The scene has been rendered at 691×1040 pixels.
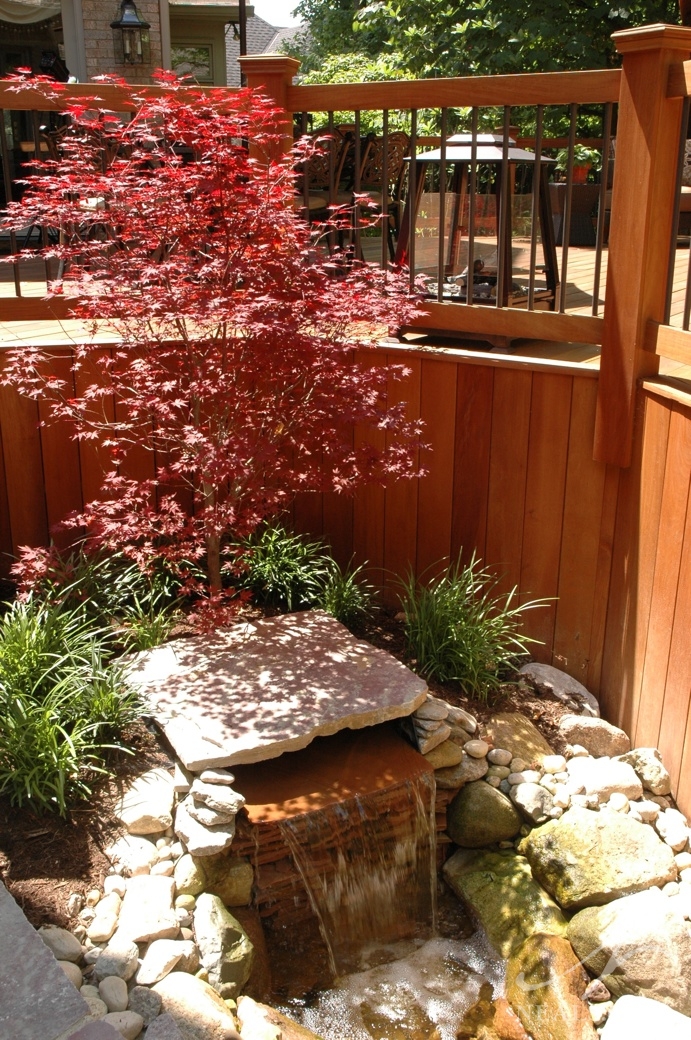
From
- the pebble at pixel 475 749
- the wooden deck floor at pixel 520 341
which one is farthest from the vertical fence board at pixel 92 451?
the pebble at pixel 475 749

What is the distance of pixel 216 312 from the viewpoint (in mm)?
3494

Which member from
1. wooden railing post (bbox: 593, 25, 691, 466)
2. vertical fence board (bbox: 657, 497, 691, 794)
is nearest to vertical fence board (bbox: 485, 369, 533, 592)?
wooden railing post (bbox: 593, 25, 691, 466)

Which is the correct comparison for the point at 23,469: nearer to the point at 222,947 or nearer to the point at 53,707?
the point at 53,707

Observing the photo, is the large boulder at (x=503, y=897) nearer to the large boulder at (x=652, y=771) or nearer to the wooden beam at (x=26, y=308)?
the large boulder at (x=652, y=771)

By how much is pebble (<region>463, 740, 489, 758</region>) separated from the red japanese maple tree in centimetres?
111

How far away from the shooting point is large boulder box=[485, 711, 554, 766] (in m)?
3.80

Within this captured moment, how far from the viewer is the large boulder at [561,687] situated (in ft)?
13.4

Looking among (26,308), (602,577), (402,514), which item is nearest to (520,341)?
(402,514)

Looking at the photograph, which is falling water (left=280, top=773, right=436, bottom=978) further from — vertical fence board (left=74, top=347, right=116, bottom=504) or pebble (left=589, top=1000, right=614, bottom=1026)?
vertical fence board (left=74, top=347, right=116, bottom=504)

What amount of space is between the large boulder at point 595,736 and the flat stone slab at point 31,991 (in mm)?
2200

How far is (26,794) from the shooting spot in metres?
3.16

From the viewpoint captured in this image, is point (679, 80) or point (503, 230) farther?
point (503, 230)

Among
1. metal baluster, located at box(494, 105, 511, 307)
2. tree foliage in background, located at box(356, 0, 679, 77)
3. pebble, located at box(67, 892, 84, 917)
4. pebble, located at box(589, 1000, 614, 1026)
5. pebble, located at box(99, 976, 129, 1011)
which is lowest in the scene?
pebble, located at box(589, 1000, 614, 1026)

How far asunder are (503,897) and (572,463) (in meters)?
1.70
